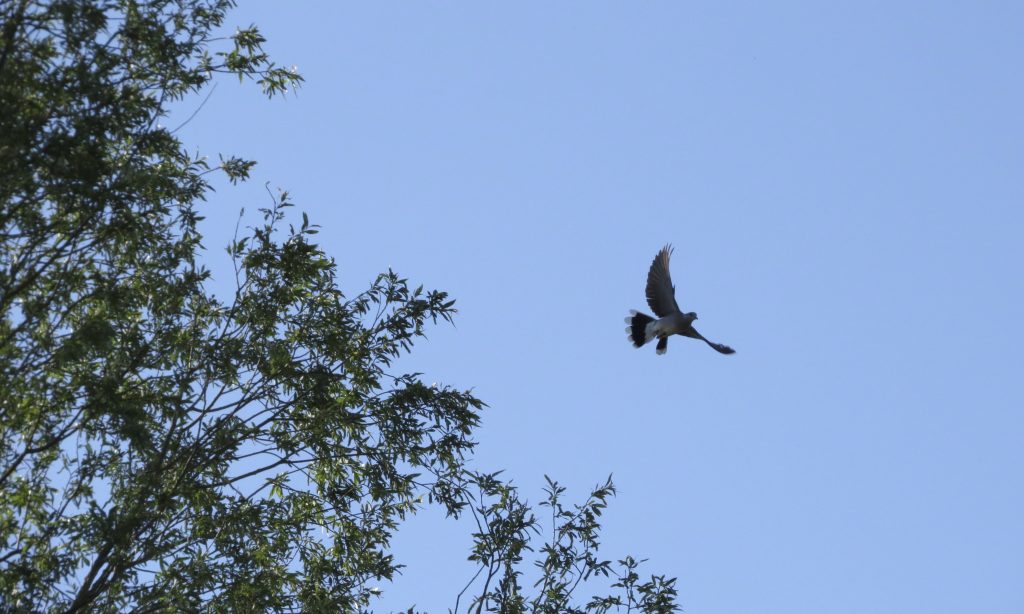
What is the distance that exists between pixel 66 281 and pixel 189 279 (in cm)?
157

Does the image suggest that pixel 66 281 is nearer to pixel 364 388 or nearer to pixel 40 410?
pixel 40 410

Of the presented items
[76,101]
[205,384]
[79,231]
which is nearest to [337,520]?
[205,384]

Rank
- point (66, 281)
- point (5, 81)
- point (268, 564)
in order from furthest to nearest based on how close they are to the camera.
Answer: point (268, 564), point (66, 281), point (5, 81)

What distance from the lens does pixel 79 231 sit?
1360 centimetres

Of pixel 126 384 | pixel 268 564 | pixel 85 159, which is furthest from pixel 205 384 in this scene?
pixel 85 159

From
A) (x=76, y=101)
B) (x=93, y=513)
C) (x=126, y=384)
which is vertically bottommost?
(x=93, y=513)

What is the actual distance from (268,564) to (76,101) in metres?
4.80

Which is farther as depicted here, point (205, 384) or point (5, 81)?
point (205, 384)

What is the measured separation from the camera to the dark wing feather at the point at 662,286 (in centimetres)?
1772

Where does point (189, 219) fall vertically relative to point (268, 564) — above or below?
above

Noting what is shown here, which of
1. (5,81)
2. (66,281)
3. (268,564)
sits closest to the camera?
(5,81)

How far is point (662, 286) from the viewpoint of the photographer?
17.8 meters

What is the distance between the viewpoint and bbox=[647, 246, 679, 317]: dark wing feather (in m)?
17.7

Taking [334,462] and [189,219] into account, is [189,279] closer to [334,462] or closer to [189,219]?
[189,219]
